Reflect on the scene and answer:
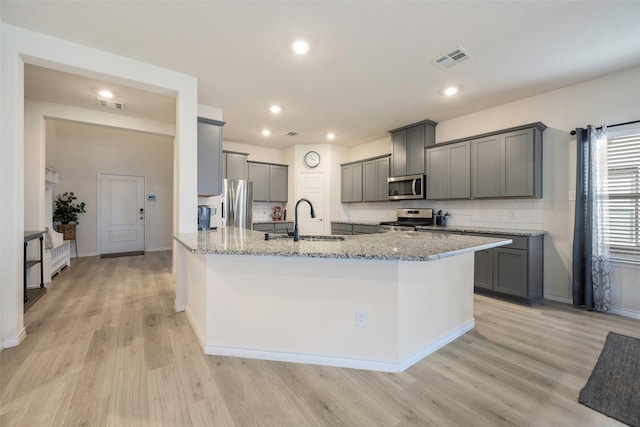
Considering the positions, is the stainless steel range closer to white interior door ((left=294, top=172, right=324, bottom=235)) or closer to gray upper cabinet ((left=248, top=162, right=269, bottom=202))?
white interior door ((left=294, top=172, right=324, bottom=235))

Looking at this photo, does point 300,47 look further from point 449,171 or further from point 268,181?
point 268,181

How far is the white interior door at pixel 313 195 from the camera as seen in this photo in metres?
6.07

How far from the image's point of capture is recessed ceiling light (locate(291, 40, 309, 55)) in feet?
8.06

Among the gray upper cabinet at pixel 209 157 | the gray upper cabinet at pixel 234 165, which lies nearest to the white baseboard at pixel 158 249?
the gray upper cabinet at pixel 234 165

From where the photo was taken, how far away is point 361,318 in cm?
195

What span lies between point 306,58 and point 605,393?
345 centimetres

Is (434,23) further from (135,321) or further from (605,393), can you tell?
(135,321)

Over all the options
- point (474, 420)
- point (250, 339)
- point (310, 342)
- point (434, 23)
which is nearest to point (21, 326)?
point (250, 339)

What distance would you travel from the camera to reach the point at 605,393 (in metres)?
1.69

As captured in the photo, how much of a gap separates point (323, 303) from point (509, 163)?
127 inches

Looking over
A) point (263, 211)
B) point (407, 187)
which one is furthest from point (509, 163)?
point (263, 211)

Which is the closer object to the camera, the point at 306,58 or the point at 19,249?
the point at 19,249

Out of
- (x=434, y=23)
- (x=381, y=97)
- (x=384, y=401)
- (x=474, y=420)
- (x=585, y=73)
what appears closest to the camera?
(x=474, y=420)

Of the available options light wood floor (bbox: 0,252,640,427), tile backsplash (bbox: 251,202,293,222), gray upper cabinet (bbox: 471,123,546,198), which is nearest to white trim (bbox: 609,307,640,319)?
light wood floor (bbox: 0,252,640,427)
